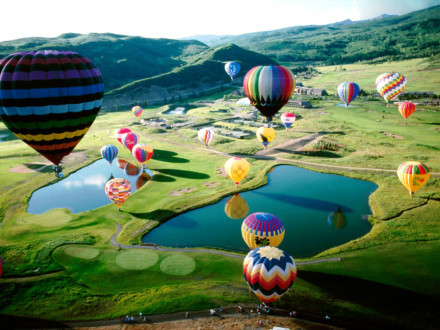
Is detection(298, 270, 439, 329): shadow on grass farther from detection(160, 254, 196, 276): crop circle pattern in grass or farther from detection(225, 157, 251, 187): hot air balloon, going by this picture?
detection(225, 157, 251, 187): hot air balloon

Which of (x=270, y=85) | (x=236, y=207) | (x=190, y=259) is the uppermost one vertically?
(x=270, y=85)

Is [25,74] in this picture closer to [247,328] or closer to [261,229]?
[261,229]

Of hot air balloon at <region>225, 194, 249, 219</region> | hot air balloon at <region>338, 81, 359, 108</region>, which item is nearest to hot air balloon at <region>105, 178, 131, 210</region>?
hot air balloon at <region>225, 194, 249, 219</region>

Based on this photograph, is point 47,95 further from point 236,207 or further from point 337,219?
point 337,219

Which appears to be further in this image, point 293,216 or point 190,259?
point 293,216

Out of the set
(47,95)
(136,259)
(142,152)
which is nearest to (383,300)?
(136,259)
